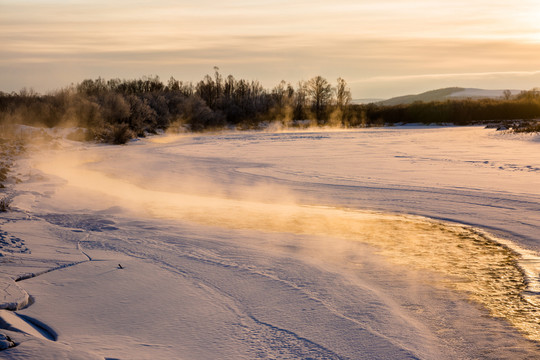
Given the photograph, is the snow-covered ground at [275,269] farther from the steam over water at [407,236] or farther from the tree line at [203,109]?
the tree line at [203,109]

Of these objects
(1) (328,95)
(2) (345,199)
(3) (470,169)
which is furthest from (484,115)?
(2) (345,199)

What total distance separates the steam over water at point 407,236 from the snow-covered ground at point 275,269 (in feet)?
0.10

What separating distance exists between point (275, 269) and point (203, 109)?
133ft

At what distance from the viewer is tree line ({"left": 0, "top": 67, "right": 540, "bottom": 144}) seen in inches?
1145

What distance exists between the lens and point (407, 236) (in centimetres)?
668

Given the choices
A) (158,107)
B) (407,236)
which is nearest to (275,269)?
(407,236)

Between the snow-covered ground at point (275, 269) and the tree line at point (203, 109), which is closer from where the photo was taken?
the snow-covered ground at point (275, 269)

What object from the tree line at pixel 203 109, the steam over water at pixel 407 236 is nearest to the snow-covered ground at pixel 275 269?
the steam over water at pixel 407 236

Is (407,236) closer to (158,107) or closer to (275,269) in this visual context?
(275,269)

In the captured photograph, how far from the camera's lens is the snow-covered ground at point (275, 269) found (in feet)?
11.7

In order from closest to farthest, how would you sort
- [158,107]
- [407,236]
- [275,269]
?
[275,269] < [407,236] < [158,107]

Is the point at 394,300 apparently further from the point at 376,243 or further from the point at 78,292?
the point at 78,292

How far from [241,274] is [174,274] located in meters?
0.70

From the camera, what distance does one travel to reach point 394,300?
4.41m
